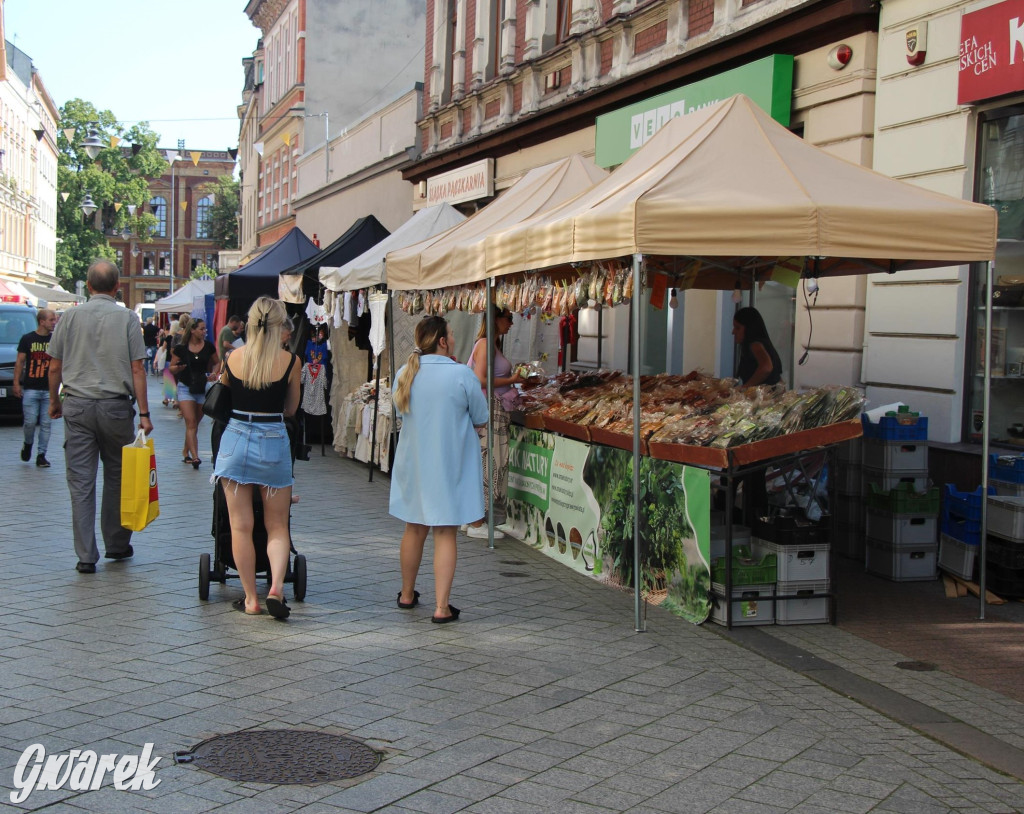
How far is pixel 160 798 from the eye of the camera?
3982 millimetres

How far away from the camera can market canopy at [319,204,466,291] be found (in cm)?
1361

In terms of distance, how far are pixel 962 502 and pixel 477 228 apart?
5.04m

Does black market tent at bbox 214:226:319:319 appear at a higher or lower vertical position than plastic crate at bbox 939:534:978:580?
higher

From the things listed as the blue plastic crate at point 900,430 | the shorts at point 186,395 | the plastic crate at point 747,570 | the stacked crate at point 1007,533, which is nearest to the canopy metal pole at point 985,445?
the stacked crate at point 1007,533

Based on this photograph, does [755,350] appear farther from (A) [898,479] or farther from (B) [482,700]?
(B) [482,700]

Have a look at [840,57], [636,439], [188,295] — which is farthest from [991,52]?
[188,295]

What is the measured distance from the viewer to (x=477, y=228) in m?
10.8

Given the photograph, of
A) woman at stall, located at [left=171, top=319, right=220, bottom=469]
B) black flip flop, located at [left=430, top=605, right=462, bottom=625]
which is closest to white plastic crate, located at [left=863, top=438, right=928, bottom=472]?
black flip flop, located at [left=430, top=605, right=462, bottom=625]

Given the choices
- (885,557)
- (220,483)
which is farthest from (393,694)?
(885,557)

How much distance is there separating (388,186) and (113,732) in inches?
832

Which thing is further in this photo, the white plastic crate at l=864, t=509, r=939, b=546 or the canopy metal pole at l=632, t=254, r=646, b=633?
the white plastic crate at l=864, t=509, r=939, b=546

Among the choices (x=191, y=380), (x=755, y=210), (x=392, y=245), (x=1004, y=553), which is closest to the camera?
(x=755, y=210)

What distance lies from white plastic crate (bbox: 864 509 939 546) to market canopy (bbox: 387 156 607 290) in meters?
3.64

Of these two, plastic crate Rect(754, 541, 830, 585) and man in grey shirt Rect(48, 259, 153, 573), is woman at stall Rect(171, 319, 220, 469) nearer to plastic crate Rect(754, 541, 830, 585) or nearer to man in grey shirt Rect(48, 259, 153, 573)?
man in grey shirt Rect(48, 259, 153, 573)
